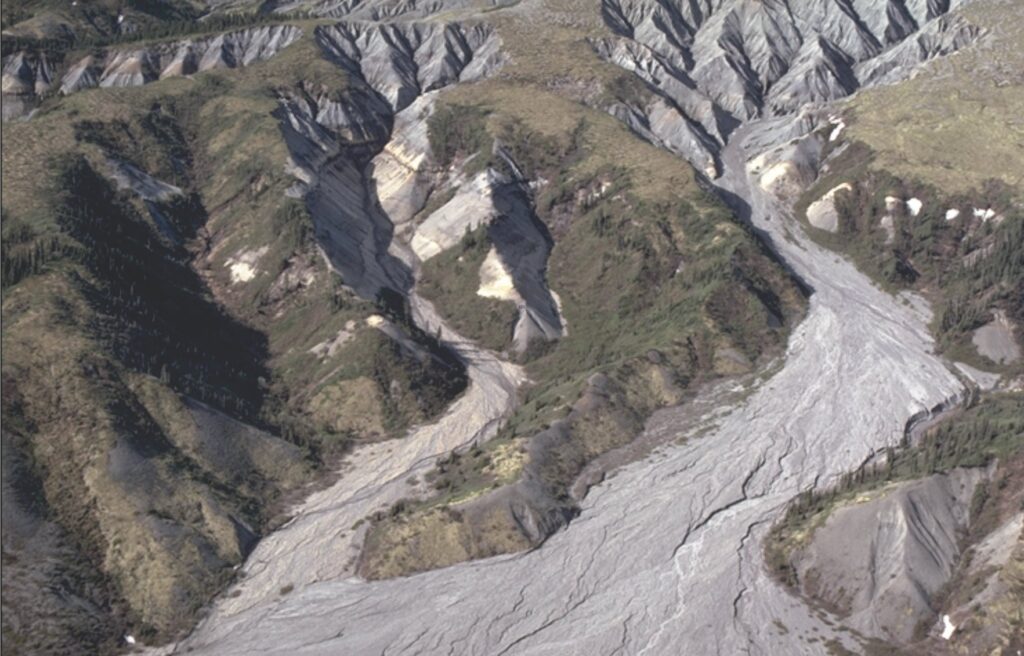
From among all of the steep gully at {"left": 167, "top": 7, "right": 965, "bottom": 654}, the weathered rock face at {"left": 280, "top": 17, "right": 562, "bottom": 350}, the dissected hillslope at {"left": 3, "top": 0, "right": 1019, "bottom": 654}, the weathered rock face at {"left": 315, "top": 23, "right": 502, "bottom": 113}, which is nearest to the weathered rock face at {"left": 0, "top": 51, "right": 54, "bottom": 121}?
the dissected hillslope at {"left": 3, "top": 0, "right": 1019, "bottom": 654}

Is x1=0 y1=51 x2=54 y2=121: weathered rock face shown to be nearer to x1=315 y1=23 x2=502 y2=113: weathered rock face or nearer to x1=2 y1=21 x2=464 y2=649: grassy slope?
x1=2 y1=21 x2=464 y2=649: grassy slope

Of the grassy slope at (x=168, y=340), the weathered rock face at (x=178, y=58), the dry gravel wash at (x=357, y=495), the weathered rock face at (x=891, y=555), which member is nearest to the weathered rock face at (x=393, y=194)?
the grassy slope at (x=168, y=340)

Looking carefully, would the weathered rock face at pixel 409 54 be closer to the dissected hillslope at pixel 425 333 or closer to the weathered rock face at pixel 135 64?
the dissected hillslope at pixel 425 333

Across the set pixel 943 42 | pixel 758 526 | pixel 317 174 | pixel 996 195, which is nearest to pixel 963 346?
pixel 996 195

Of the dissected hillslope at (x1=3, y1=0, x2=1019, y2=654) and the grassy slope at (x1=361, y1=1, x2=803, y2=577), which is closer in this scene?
the dissected hillslope at (x1=3, y1=0, x2=1019, y2=654)

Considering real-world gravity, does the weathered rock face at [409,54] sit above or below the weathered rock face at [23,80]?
below
